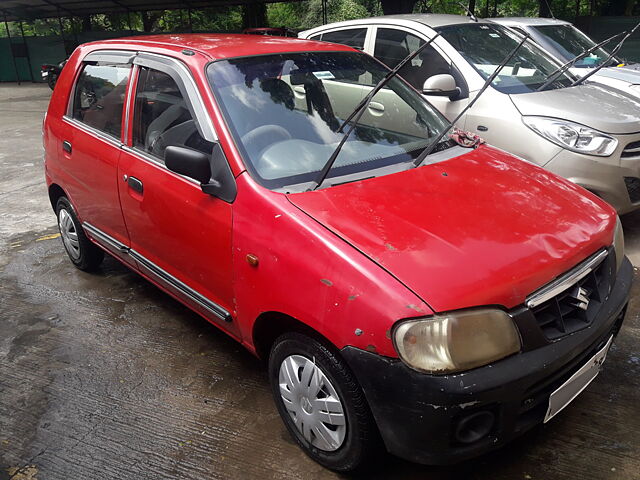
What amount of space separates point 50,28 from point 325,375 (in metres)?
39.1

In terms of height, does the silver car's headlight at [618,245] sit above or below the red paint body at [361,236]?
below

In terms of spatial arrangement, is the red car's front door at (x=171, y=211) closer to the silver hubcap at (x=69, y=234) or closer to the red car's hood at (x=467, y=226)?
the red car's hood at (x=467, y=226)

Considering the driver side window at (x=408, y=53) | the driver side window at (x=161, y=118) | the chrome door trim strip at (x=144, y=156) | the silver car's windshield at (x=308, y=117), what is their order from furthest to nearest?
the driver side window at (x=408, y=53), the chrome door trim strip at (x=144, y=156), the driver side window at (x=161, y=118), the silver car's windshield at (x=308, y=117)

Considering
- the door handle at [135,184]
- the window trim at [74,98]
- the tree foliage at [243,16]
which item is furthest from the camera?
the tree foliage at [243,16]

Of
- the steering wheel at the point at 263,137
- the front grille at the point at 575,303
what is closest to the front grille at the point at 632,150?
the front grille at the point at 575,303

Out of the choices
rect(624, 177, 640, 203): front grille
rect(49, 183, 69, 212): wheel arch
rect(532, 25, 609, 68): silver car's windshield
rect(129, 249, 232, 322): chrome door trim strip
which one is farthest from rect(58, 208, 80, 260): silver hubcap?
rect(532, 25, 609, 68): silver car's windshield

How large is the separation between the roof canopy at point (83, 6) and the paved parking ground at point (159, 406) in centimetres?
1539

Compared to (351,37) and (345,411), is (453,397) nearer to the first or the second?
(345,411)

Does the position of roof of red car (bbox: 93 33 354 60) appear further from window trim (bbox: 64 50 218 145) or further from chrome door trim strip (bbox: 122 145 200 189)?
chrome door trim strip (bbox: 122 145 200 189)

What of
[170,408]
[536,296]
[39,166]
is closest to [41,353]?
[170,408]

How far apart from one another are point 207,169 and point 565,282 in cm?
162

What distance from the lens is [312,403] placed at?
2.38 m

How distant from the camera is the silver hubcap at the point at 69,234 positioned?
448cm

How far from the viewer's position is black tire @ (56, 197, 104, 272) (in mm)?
4363
